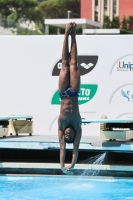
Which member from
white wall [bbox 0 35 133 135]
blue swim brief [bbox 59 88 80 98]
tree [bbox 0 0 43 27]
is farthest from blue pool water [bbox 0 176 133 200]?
tree [bbox 0 0 43 27]

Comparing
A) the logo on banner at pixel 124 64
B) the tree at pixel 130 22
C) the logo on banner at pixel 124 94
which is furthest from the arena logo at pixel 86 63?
the tree at pixel 130 22

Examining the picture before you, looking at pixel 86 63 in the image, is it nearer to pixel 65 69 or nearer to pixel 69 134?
pixel 65 69

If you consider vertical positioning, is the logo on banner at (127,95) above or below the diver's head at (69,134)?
below

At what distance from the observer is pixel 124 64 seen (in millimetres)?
15836

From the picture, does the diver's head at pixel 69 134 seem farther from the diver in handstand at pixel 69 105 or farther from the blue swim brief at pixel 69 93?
the blue swim brief at pixel 69 93

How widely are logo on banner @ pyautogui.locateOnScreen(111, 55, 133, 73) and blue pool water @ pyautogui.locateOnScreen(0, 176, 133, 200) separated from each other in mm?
3761

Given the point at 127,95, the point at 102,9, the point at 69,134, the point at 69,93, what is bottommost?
the point at 127,95

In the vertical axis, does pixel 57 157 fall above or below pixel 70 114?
below

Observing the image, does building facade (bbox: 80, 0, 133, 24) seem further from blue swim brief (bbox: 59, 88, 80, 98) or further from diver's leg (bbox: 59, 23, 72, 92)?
blue swim brief (bbox: 59, 88, 80, 98)

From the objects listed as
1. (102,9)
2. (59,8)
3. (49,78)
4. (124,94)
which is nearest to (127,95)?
(124,94)

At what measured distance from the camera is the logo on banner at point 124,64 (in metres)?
15.8

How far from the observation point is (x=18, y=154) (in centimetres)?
1423

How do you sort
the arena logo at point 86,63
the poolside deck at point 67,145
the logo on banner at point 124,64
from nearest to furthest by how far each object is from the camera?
the poolside deck at point 67,145, the logo on banner at point 124,64, the arena logo at point 86,63

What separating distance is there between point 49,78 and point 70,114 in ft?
24.6
